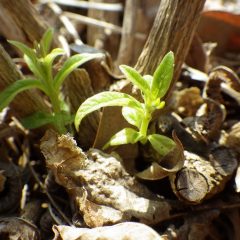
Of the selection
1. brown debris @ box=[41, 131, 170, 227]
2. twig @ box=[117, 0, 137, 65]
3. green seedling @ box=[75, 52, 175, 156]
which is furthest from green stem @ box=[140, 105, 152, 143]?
twig @ box=[117, 0, 137, 65]

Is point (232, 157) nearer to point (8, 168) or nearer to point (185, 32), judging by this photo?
point (185, 32)

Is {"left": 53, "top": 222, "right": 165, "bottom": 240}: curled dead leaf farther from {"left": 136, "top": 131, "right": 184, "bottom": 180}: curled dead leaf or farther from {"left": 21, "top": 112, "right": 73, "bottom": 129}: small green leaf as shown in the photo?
{"left": 21, "top": 112, "right": 73, "bottom": 129}: small green leaf

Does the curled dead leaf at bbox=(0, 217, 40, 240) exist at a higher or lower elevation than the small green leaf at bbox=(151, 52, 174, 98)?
lower

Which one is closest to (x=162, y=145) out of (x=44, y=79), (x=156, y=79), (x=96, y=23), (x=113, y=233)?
(x=156, y=79)

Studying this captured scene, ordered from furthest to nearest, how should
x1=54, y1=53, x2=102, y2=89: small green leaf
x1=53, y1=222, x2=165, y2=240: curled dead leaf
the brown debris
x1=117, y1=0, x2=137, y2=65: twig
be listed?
1. x1=117, y1=0, x2=137, y2=65: twig
2. x1=54, y1=53, x2=102, y2=89: small green leaf
3. the brown debris
4. x1=53, y1=222, x2=165, y2=240: curled dead leaf

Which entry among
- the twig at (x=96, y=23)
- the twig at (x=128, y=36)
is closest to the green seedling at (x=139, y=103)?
the twig at (x=128, y=36)

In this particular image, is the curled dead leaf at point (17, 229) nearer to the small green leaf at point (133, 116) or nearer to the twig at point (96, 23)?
→ the small green leaf at point (133, 116)

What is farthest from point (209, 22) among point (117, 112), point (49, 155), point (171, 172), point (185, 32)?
point (49, 155)
